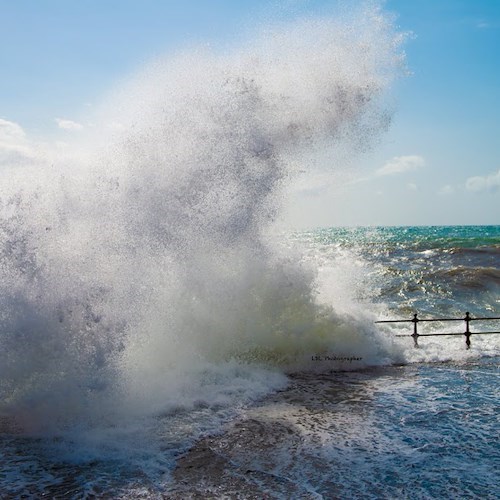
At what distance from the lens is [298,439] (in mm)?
7254

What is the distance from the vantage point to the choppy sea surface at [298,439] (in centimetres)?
586

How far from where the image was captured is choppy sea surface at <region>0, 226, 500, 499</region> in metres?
5.86

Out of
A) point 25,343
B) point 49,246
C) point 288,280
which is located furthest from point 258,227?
point 25,343

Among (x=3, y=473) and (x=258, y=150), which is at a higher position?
(x=258, y=150)

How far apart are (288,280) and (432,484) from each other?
7841 mm

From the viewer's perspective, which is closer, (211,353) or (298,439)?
(298,439)

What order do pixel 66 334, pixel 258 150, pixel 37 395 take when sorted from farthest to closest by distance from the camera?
pixel 258 150 → pixel 66 334 → pixel 37 395

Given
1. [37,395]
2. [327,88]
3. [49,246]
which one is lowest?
[37,395]

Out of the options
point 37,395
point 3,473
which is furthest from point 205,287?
point 3,473

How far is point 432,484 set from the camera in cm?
589

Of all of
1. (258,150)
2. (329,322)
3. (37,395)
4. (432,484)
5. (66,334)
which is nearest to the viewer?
(432,484)

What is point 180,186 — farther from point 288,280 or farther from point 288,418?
point 288,418

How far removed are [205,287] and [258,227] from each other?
7.10ft

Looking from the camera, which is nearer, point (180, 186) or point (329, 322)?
point (180, 186)
